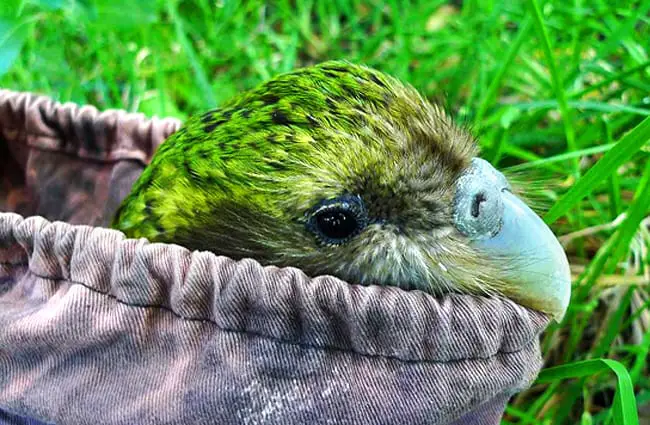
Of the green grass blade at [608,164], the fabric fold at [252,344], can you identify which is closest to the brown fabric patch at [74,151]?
the fabric fold at [252,344]

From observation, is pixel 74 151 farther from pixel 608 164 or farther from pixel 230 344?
pixel 608 164

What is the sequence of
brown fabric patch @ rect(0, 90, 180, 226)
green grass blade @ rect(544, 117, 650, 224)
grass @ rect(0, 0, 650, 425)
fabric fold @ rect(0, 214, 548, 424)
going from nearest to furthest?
fabric fold @ rect(0, 214, 548, 424) → green grass blade @ rect(544, 117, 650, 224) → grass @ rect(0, 0, 650, 425) → brown fabric patch @ rect(0, 90, 180, 226)

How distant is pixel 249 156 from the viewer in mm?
992

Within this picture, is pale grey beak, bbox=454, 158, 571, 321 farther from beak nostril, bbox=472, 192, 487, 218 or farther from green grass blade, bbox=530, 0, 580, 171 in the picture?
green grass blade, bbox=530, 0, 580, 171

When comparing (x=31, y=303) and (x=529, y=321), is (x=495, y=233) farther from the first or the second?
(x=31, y=303)

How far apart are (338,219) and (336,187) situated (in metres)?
0.04

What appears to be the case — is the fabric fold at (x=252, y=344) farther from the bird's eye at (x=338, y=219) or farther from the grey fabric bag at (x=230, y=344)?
the bird's eye at (x=338, y=219)

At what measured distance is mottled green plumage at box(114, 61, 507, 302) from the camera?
37.8 inches

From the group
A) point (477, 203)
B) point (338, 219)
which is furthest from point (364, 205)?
point (477, 203)

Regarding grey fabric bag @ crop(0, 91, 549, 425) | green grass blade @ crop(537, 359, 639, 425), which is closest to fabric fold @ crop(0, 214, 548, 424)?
grey fabric bag @ crop(0, 91, 549, 425)

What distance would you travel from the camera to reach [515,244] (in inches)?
39.2

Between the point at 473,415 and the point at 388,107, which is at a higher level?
the point at 388,107

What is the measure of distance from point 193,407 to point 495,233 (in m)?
0.46

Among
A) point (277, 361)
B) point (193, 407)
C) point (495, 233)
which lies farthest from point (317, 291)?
point (495, 233)
